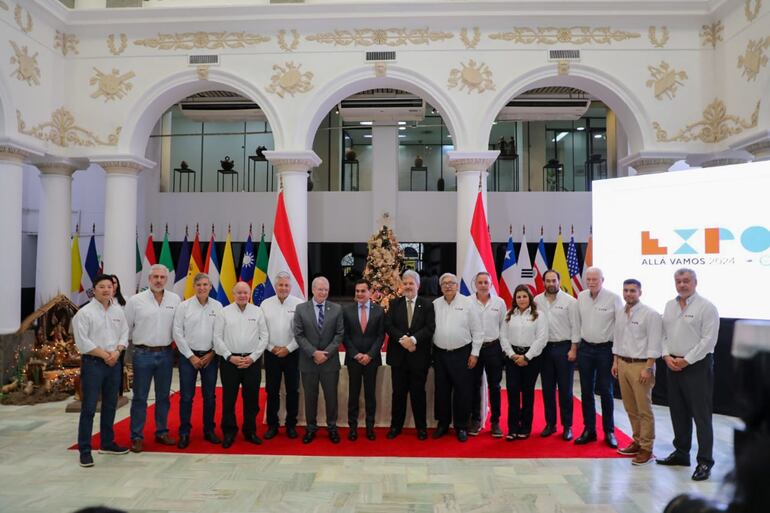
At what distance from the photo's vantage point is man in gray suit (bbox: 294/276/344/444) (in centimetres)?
471

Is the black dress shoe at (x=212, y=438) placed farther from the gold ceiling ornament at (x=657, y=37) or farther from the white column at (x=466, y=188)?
the gold ceiling ornament at (x=657, y=37)

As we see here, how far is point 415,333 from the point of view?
480cm

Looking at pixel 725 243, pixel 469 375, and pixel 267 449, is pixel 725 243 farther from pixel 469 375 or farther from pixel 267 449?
pixel 267 449

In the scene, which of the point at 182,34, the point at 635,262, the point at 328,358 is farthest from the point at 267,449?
the point at 182,34

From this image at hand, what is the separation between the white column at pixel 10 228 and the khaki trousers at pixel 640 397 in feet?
22.5

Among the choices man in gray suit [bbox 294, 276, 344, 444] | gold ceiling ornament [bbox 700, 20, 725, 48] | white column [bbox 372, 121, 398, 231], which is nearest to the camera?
man in gray suit [bbox 294, 276, 344, 444]

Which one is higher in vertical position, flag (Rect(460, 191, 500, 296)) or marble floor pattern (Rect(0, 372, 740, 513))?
flag (Rect(460, 191, 500, 296))

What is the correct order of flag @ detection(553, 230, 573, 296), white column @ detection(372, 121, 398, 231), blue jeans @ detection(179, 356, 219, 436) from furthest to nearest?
white column @ detection(372, 121, 398, 231)
flag @ detection(553, 230, 573, 296)
blue jeans @ detection(179, 356, 219, 436)

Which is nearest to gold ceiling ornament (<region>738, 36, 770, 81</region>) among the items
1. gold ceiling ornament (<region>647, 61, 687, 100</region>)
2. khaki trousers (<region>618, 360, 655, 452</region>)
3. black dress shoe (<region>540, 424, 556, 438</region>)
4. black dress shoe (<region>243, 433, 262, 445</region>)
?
gold ceiling ornament (<region>647, 61, 687, 100</region>)

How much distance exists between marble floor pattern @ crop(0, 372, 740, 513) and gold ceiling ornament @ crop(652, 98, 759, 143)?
414 centimetres

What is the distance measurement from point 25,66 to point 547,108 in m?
7.85

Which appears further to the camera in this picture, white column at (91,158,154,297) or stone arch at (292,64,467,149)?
white column at (91,158,154,297)

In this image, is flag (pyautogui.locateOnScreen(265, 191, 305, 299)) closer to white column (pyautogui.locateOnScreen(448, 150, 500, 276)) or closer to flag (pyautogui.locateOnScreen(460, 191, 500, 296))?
flag (pyautogui.locateOnScreen(460, 191, 500, 296))

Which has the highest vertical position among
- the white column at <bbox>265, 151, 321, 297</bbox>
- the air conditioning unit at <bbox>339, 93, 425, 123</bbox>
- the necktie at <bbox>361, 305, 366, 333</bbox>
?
the air conditioning unit at <bbox>339, 93, 425, 123</bbox>
